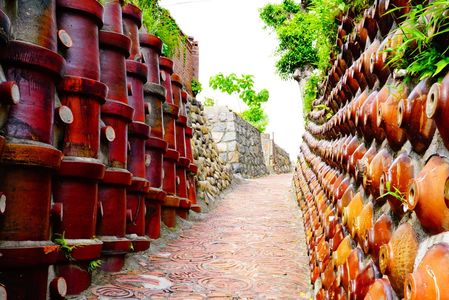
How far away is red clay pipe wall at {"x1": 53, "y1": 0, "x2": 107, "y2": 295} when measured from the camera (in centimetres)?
245

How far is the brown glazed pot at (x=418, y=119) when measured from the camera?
0.96 m

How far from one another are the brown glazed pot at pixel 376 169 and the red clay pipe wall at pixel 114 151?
197 cm

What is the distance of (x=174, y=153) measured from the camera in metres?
4.67

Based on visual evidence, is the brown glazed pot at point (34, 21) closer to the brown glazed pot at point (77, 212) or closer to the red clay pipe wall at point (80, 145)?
the red clay pipe wall at point (80, 145)

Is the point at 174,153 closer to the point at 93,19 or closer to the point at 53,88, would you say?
the point at 93,19

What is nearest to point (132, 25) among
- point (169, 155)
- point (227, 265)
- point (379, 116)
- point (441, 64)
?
point (169, 155)

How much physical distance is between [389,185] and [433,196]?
1.00ft

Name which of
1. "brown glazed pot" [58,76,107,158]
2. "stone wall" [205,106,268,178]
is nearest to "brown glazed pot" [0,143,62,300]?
"brown glazed pot" [58,76,107,158]

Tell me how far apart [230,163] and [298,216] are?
678 centimetres

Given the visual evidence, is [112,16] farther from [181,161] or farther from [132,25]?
[181,161]

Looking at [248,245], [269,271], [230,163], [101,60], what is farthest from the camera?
[230,163]

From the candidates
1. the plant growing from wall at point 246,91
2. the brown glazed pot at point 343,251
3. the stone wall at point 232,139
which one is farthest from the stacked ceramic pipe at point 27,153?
the plant growing from wall at point 246,91

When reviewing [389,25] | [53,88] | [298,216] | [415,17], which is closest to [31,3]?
[53,88]

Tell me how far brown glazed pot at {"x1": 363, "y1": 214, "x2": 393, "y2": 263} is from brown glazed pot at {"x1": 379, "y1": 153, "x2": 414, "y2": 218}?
0.05m
